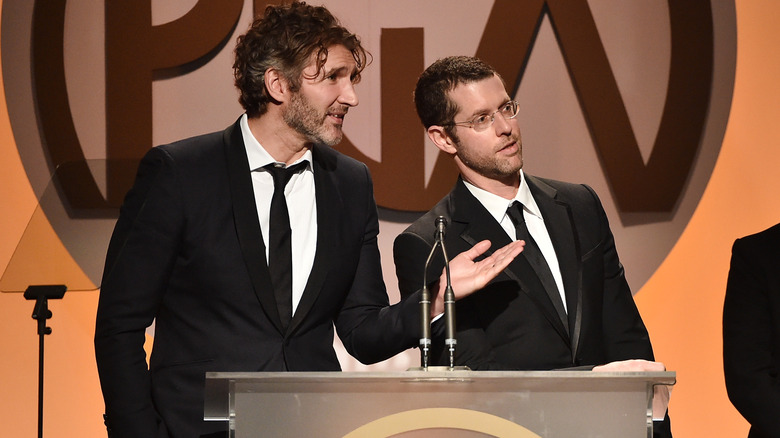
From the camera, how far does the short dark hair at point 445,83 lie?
3053 millimetres

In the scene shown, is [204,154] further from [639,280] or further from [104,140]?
[639,280]

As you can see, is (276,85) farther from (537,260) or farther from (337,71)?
(537,260)

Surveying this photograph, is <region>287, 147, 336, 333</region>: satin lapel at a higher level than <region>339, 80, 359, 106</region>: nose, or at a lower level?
lower

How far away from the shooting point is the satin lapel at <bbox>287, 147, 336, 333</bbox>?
8.01ft

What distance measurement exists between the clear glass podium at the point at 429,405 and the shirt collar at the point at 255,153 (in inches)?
35.0

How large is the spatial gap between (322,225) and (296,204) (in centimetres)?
11

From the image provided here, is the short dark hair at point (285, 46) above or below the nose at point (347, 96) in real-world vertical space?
above

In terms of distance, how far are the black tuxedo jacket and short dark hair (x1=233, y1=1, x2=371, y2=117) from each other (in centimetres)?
61

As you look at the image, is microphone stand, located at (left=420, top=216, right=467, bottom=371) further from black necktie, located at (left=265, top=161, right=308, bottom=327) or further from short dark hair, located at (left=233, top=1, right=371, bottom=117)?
short dark hair, located at (left=233, top=1, right=371, bottom=117)

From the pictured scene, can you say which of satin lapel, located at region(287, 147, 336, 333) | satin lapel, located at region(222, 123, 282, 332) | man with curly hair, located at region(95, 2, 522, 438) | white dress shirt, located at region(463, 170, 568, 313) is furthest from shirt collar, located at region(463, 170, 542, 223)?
satin lapel, located at region(222, 123, 282, 332)

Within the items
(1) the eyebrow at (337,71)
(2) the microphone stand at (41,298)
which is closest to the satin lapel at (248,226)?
(1) the eyebrow at (337,71)

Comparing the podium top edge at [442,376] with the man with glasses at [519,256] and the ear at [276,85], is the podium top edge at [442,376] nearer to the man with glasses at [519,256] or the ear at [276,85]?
the man with glasses at [519,256]

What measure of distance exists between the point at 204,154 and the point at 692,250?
2.65m

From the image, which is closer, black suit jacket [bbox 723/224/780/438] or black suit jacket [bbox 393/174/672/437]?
black suit jacket [bbox 393/174/672/437]
